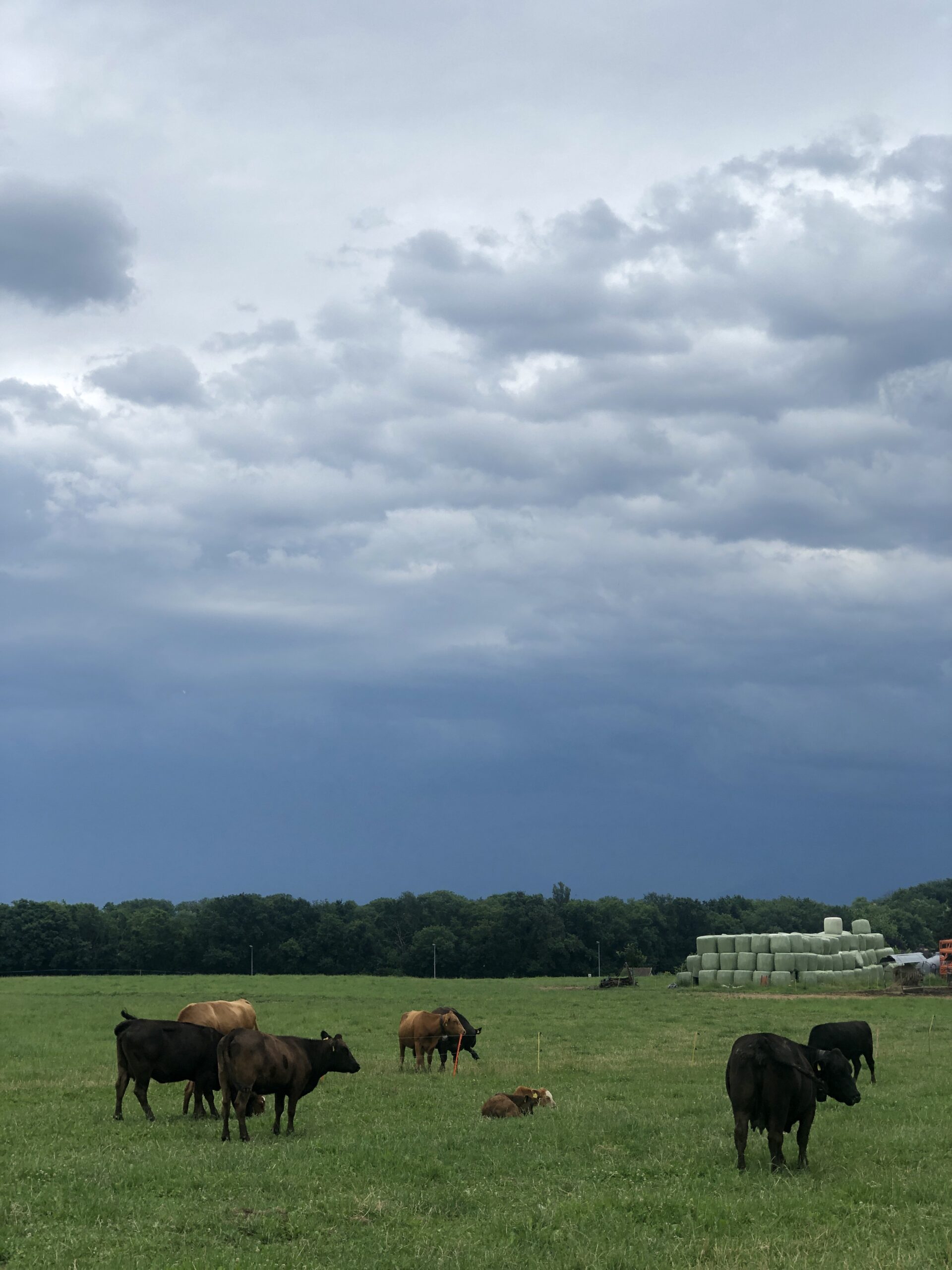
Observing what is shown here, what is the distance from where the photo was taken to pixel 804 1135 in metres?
15.1

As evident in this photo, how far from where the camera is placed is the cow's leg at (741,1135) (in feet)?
48.9

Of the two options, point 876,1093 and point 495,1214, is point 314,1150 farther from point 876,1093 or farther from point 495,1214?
point 876,1093

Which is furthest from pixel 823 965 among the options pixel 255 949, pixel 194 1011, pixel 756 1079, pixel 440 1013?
pixel 255 949

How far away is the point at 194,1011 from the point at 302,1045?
20.2 ft

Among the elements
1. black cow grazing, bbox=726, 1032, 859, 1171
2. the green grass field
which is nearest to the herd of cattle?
black cow grazing, bbox=726, 1032, 859, 1171

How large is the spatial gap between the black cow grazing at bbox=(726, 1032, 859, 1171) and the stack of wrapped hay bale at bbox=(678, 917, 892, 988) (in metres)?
53.4

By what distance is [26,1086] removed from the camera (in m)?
23.8

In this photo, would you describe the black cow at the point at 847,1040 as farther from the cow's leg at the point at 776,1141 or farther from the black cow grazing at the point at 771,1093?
the cow's leg at the point at 776,1141

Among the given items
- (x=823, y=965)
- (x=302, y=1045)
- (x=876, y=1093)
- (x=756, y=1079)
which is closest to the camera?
(x=756, y=1079)

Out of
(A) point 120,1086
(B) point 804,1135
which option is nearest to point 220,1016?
(A) point 120,1086

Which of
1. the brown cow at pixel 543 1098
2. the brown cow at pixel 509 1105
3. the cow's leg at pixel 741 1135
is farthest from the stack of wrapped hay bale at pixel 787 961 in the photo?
the cow's leg at pixel 741 1135

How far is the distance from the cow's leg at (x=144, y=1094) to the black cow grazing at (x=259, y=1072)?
1.38 m

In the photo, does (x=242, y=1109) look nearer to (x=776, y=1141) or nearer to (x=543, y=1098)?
(x=543, y=1098)

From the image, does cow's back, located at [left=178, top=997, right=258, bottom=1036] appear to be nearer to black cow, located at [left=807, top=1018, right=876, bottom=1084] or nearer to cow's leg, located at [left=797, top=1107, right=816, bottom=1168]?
cow's leg, located at [left=797, top=1107, right=816, bottom=1168]
